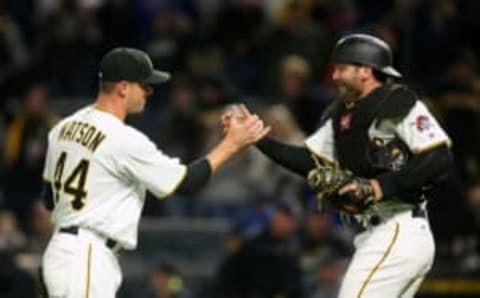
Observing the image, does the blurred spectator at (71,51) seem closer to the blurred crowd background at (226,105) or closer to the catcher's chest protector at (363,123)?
the blurred crowd background at (226,105)

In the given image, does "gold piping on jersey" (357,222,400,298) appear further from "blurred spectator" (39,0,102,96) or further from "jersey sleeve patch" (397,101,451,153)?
"blurred spectator" (39,0,102,96)

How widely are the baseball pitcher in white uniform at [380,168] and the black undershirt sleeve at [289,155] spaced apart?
5 cm

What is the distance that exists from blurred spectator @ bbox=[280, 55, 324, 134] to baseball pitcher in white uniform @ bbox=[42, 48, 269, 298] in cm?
599

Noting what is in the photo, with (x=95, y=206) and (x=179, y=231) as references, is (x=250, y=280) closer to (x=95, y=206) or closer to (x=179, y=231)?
(x=179, y=231)


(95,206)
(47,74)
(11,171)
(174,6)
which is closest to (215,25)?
(174,6)

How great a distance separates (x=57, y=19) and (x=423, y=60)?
383cm

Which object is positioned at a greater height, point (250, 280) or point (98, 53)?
point (98, 53)

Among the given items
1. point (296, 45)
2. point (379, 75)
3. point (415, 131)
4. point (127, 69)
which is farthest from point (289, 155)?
point (296, 45)

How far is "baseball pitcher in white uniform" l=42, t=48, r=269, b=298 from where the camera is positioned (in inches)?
358

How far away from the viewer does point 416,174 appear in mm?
9070

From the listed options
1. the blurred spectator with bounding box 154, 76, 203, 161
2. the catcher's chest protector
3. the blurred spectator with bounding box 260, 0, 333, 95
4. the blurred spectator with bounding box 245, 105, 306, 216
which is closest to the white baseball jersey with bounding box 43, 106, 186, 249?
the catcher's chest protector

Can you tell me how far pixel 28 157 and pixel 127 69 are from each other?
6159 millimetres

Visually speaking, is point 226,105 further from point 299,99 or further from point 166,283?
point 166,283

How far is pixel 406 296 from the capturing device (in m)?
9.27
